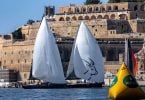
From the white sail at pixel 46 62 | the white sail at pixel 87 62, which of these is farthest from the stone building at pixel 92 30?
the white sail at pixel 46 62

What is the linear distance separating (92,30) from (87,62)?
51.9 m

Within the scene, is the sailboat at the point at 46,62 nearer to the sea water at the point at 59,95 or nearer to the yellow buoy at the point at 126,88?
the sea water at the point at 59,95

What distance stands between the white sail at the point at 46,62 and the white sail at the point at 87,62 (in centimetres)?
272

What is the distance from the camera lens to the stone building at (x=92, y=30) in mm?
162000

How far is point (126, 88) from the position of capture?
74312 mm

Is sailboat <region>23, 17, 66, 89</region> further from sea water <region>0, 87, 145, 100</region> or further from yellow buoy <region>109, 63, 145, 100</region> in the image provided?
yellow buoy <region>109, 63, 145, 100</region>

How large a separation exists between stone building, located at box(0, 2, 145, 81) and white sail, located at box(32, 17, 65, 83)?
39.8 meters

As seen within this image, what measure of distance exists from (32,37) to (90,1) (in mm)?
21236

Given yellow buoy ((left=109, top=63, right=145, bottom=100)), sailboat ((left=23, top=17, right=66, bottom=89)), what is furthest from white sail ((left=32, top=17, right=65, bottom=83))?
yellow buoy ((left=109, top=63, right=145, bottom=100))

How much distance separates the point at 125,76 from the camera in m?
74.8

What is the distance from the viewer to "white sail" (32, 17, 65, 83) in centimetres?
11394

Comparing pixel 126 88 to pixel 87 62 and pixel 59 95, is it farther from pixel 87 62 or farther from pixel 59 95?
pixel 87 62

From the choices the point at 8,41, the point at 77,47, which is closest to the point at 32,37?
the point at 8,41

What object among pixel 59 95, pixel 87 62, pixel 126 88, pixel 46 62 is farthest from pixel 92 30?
pixel 126 88
